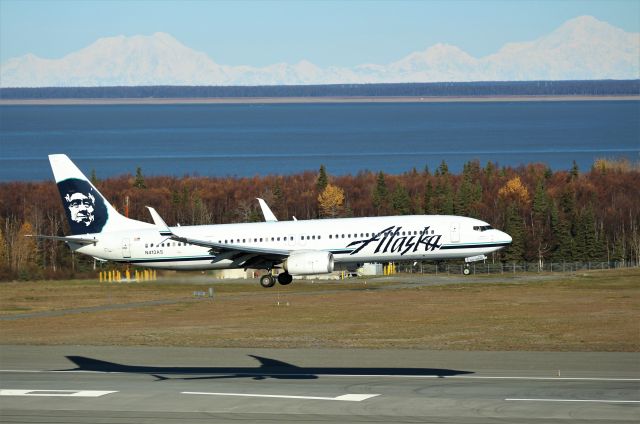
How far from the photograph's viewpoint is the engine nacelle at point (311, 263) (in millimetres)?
61219

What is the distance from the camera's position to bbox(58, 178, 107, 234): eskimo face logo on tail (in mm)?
66625

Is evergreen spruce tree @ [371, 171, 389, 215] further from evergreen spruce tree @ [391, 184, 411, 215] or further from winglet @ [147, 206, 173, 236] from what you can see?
winglet @ [147, 206, 173, 236]

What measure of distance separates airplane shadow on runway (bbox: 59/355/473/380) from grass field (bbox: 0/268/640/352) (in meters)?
6.75

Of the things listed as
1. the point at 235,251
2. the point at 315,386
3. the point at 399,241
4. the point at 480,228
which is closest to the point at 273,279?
the point at 235,251

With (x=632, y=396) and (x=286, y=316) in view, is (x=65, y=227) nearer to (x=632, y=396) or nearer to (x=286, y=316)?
(x=286, y=316)

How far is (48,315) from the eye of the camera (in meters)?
60.0

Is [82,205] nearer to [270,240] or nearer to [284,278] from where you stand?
[270,240]

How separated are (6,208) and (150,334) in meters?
108

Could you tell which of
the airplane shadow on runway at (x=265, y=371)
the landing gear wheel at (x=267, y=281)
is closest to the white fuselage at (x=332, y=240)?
the landing gear wheel at (x=267, y=281)

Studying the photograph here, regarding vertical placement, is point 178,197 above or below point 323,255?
above

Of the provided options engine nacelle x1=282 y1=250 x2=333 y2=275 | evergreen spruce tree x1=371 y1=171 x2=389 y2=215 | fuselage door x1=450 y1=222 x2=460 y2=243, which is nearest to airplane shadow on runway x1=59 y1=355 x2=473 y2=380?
engine nacelle x1=282 y1=250 x2=333 y2=275

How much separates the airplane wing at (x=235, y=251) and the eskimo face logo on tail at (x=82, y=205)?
13.2 feet

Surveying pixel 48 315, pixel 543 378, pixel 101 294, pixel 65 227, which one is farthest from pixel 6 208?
pixel 543 378

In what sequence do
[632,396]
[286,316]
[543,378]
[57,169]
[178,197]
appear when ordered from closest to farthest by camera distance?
[632,396]
[543,378]
[286,316]
[57,169]
[178,197]
